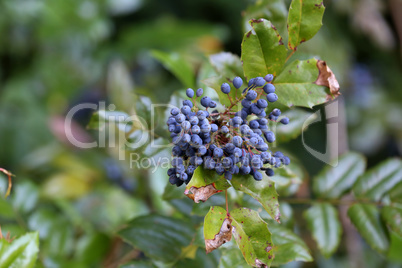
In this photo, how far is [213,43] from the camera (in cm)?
275

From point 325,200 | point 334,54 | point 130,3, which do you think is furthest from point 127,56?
point 325,200

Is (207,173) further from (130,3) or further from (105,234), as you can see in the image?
(130,3)

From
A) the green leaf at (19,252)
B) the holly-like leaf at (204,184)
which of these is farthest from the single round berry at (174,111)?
the green leaf at (19,252)

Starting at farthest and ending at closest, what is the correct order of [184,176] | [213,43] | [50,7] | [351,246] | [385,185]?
[213,43] → [50,7] → [351,246] → [385,185] → [184,176]

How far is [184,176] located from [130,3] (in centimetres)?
203

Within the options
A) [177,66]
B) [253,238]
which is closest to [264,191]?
[253,238]

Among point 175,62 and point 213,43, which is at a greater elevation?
point 213,43

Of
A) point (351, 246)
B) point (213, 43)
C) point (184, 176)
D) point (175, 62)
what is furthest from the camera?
point (213, 43)

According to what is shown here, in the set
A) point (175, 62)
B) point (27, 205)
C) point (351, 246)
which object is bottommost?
point (351, 246)

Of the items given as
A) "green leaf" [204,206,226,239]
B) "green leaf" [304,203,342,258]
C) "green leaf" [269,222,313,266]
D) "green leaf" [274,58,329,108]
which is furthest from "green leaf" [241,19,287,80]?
"green leaf" [304,203,342,258]

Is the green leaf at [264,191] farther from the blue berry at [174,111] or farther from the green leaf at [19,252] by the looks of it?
the green leaf at [19,252]

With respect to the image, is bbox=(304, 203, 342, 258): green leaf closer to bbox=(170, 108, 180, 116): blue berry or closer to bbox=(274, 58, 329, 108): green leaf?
bbox=(274, 58, 329, 108): green leaf

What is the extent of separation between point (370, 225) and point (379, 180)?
138 millimetres

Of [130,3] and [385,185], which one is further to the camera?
[130,3]
